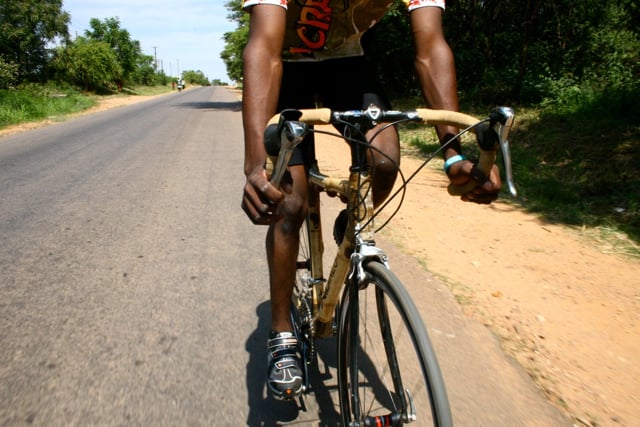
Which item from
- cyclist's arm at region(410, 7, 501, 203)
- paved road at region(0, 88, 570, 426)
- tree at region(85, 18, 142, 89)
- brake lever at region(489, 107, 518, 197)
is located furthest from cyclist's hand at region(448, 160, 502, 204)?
tree at region(85, 18, 142, 89)

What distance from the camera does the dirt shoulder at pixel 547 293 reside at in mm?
2260

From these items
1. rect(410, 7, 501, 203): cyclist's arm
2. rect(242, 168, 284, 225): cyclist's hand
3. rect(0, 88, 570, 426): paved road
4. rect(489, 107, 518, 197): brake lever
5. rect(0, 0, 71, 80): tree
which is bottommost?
rect(0, 88, 570, 426): paved road

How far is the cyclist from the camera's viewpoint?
154 cm

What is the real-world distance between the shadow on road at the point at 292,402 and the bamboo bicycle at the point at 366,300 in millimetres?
169

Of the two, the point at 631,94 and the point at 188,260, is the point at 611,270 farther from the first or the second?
the point at 631,94

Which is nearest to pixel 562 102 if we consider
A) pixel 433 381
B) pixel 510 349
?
pixel 510 349

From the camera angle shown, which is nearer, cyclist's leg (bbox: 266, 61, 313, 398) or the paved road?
cyclist's leg (bbox: 266, 61, 313, 398)

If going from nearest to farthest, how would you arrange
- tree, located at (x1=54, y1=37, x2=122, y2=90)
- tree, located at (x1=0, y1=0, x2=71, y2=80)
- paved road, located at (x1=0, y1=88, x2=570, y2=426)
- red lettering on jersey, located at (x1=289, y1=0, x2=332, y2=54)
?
red lettering on jersey, located at (x1=289, y1=0, x2=332, y2=54) < paved road, located at (x1=0, y1=88, x2=570, y2=426) < tree, located at (x1=0, y1=0, x2=71, y2=80) < tree, located at (x1=54, y1=37, x2=122, y2=90)

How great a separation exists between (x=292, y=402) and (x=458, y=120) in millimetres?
1431

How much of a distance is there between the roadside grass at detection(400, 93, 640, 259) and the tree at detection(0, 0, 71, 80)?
118ft

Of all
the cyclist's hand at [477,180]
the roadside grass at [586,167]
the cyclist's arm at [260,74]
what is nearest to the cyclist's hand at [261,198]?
the cyclist's arm at [260,74]

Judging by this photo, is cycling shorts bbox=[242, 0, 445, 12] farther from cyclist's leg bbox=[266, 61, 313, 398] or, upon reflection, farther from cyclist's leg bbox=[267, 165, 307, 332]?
cyclist's leg bbox=[267, 165, 307, 332]

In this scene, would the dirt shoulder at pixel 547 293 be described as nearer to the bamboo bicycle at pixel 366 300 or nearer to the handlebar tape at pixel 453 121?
the bamboo bicycle at pixel 366 300

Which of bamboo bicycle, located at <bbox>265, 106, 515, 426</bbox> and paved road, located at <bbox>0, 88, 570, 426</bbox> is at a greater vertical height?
bamboo bicycle, located at <bbox>265, 106, 515, 426</bbox>
